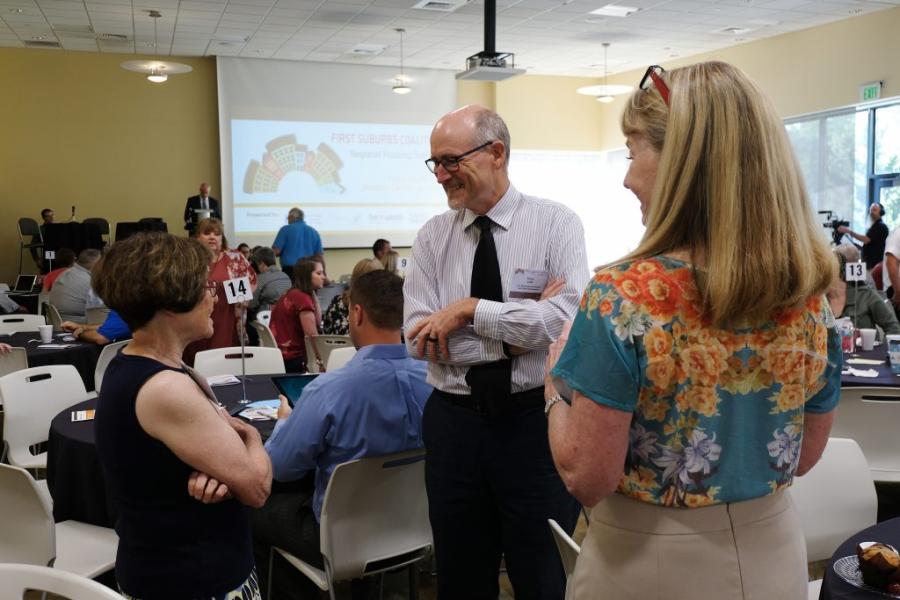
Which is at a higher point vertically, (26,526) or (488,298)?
(488,298)

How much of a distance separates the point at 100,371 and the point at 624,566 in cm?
437

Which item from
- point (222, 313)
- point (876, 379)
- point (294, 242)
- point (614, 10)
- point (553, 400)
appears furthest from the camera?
point (294, 242)

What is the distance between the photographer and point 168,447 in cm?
164

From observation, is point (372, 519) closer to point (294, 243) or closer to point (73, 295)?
point (73, 295)

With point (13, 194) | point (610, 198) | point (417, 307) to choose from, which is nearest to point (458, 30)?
point (610, 198)

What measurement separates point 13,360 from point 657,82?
4782 millimetres

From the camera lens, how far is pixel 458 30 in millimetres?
11383

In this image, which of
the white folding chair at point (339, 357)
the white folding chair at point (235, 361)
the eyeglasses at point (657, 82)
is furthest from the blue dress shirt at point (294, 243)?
the eyeglasses at point (657, 82)

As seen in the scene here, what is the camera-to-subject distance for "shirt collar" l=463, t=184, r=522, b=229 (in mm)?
2197

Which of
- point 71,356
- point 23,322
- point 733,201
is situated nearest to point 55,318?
point 23,322

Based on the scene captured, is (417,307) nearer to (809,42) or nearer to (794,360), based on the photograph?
(794,360)

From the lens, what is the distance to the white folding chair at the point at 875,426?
336 cm

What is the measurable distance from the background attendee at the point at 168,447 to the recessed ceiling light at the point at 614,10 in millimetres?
9485

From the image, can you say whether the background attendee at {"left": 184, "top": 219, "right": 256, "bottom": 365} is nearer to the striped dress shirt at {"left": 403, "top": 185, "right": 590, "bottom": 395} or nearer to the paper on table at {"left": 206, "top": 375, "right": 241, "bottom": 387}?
the paper on table at {"left": 206, "top": 375, "right": 241, "bottom": 387}
